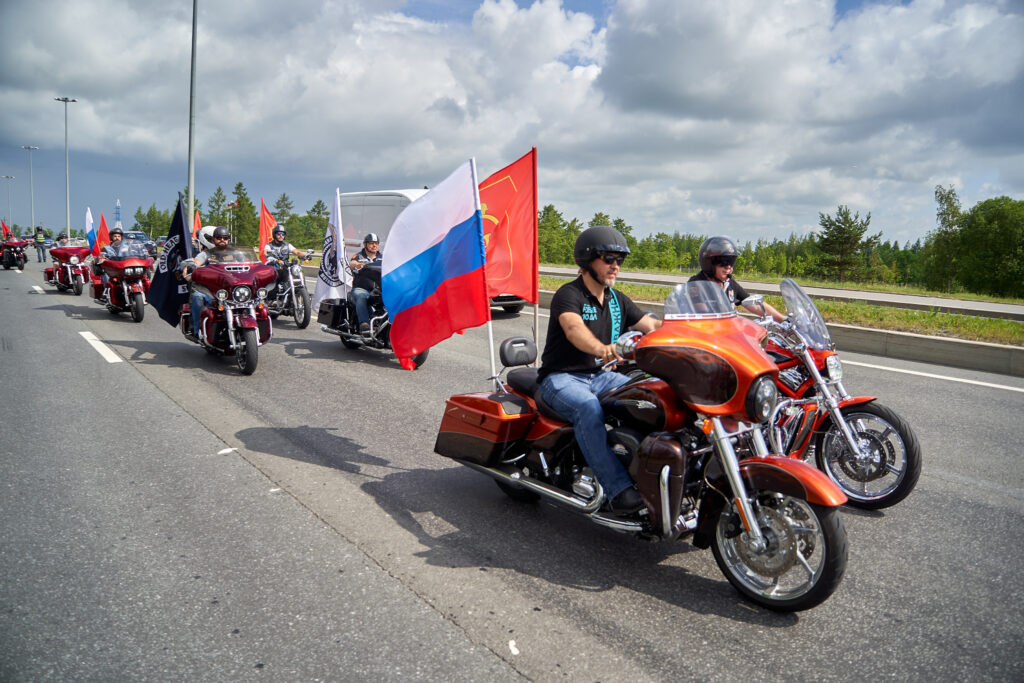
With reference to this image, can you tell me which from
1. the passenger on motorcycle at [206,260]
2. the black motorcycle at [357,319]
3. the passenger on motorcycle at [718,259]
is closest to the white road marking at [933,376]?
the passenger on motorcycle at [718,259]

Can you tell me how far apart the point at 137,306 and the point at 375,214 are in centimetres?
611

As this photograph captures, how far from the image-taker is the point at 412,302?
5.49 m

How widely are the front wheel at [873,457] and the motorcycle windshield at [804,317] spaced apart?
0.51 metres

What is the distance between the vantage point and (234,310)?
361 inches

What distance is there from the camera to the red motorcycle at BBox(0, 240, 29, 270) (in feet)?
105

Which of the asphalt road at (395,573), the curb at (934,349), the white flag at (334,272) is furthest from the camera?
the white flag at (334,272)

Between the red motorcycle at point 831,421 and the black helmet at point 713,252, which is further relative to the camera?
the black helmet at point 713,252

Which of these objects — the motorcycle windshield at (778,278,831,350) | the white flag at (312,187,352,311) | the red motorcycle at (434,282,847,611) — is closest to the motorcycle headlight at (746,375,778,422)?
the red motorcycle at (434,282,847,611)

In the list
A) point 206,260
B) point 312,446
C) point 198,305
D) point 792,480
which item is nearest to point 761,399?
point 792,480

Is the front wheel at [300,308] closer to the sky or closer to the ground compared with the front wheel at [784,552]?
closer to the sky

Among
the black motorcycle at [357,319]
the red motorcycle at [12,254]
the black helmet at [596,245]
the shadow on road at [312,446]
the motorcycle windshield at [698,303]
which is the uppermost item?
the red motorcycle at [12,254]

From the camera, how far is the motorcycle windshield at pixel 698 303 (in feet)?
11.4

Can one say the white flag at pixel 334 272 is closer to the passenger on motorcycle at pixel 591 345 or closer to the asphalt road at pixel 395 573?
the asphalt road at pixel 395 573

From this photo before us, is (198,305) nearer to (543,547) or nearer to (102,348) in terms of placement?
(102,348)
